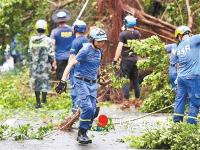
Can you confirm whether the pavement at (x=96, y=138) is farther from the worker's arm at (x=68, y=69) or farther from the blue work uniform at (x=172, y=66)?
the worker's arm at (x=68, y=69)

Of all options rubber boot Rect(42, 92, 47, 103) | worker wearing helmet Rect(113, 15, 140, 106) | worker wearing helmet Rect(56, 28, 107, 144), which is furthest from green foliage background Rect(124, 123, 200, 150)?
rubber boot Rect(42, 92, 47, 103)

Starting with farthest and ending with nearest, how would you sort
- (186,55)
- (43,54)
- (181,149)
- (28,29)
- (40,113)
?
(28,29)
(43,54)
(40,113)
(186,55)
(181,149)

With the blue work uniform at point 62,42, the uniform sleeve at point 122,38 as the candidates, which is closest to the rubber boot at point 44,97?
the blue work uniform at point 62,42

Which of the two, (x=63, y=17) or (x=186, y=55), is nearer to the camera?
(x=186, y=55)

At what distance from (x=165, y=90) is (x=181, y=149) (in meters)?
4.49

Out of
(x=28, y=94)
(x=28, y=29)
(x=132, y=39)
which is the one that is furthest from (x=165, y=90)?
(x=28, y=29)

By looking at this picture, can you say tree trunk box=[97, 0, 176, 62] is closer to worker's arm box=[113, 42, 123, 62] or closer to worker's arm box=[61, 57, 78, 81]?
worker's arm box=[113, 42, 123, 62]

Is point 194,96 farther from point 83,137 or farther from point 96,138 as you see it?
point 83,137

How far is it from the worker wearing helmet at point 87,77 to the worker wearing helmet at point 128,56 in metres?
3.96

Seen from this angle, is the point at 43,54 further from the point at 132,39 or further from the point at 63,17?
the point at 132,39

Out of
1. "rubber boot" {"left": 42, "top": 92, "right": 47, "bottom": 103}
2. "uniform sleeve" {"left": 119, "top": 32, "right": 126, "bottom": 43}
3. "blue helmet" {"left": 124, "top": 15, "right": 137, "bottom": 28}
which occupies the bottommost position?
"rubber boot" {"left": 42, "top": 92, "right": 47, "bottom": 103}

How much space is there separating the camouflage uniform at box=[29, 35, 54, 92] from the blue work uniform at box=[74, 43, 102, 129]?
4.28 meters

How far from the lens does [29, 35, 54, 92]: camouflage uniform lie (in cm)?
1504

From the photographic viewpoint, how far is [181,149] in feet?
32.0
